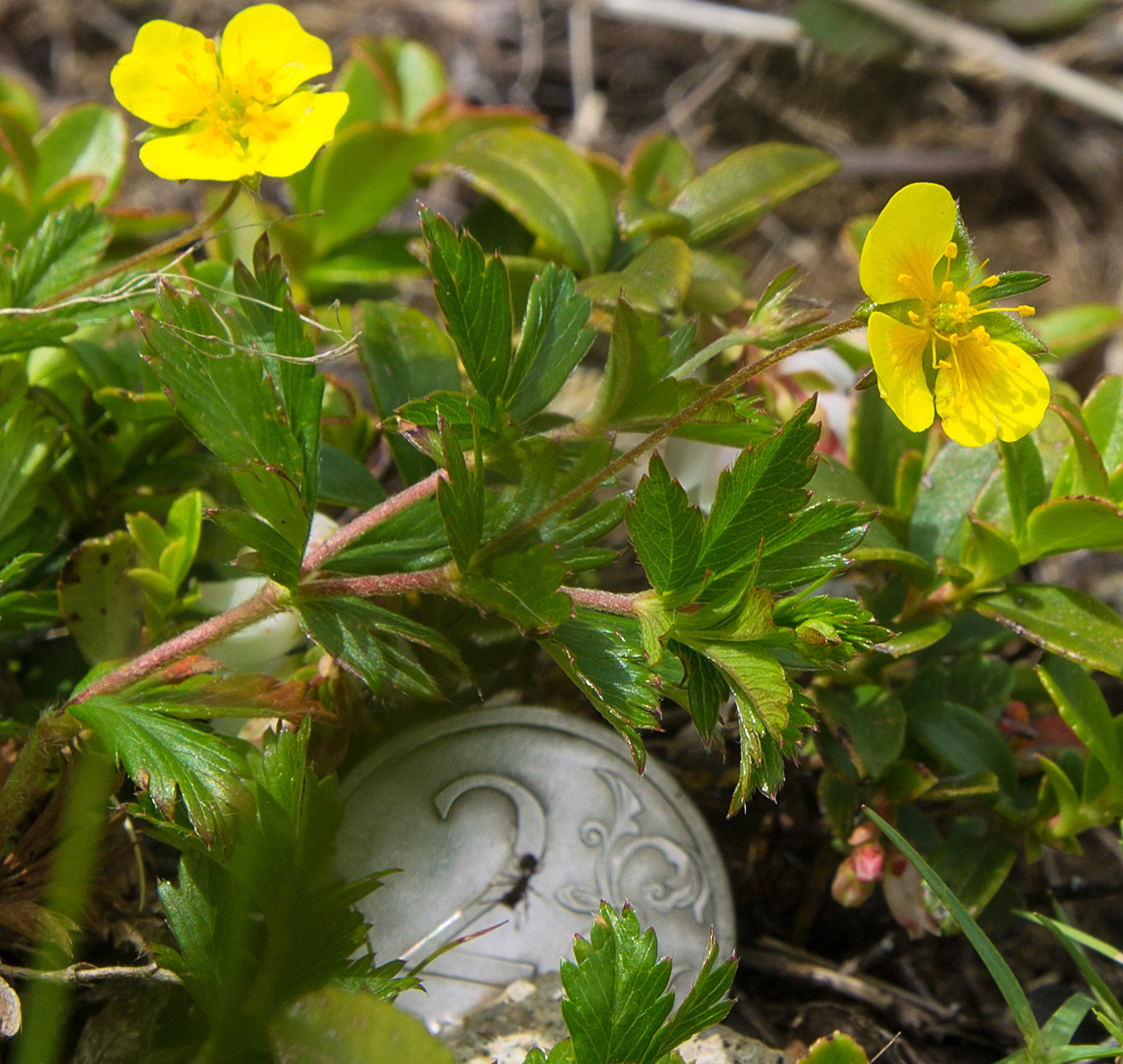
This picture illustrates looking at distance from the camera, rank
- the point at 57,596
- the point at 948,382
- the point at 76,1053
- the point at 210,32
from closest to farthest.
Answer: the point at 948,382
the point at 76,1053
the point at 57,596
the point at 210,32

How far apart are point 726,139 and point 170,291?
205cm

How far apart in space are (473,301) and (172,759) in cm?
61

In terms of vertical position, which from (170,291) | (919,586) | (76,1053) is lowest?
(76,1053)

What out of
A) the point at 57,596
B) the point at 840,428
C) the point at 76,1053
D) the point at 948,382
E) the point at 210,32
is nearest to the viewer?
the point at 948,382

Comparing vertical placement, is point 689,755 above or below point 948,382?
below

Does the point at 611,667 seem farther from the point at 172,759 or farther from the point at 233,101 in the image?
the point at 233,101

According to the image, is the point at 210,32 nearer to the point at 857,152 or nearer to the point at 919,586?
the point at 857,152

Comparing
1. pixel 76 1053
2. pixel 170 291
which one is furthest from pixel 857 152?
pixel 76 1053

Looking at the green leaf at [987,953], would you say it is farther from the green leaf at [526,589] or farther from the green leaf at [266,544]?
the green leaf at [266,544]

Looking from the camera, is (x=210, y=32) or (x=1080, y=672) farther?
(x=210, y=32)

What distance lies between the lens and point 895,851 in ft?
4.77

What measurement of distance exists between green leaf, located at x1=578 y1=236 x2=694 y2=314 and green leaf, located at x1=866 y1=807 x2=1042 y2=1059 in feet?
2.33

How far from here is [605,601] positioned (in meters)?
1.17

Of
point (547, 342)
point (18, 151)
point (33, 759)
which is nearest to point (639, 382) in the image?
point (547, 342)
